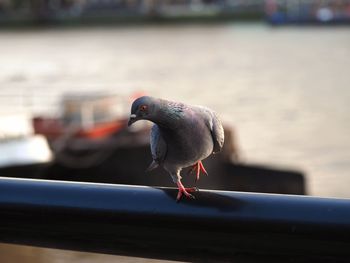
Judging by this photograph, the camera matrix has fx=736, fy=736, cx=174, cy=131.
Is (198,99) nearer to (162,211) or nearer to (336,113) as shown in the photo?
(336,113)

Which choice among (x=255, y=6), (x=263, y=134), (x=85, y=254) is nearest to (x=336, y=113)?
(x=263, y=134)

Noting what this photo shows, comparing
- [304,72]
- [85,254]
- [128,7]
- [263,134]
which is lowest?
[128,7]

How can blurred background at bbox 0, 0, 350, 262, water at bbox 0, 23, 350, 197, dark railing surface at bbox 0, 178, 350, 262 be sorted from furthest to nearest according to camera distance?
1. water at bbox 0, 23, 350, 197
2. blurred background at bbox 0, 0, 350, 262
3. dark railing surface at bbox 0, 178, 350, 262

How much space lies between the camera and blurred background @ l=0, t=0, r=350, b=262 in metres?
7.55

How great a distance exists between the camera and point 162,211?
70 centimetres

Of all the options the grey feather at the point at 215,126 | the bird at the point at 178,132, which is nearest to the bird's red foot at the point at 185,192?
the bird at the point at 178,132

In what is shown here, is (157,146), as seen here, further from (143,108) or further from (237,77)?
(237,77)

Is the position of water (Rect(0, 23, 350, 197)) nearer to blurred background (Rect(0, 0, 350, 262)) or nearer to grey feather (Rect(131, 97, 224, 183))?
blurred background (Rect(0, 0, 350, 262))

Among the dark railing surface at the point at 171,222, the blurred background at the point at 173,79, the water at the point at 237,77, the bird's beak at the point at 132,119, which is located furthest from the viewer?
the water at the point at 237,77

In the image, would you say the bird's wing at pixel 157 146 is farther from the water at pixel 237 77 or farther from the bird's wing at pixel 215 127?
the water at pixel 237 77

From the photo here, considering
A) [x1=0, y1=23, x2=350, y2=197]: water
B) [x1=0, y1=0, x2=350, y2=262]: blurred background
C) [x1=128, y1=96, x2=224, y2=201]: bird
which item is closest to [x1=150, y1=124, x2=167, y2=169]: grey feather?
[x1=128, y1=96, x2=224, y2=201]: bird

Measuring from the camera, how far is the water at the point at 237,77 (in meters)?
10.4

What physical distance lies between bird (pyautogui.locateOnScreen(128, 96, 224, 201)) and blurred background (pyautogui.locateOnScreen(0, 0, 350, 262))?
0.42 feet

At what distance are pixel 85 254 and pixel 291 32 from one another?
31754 mm
